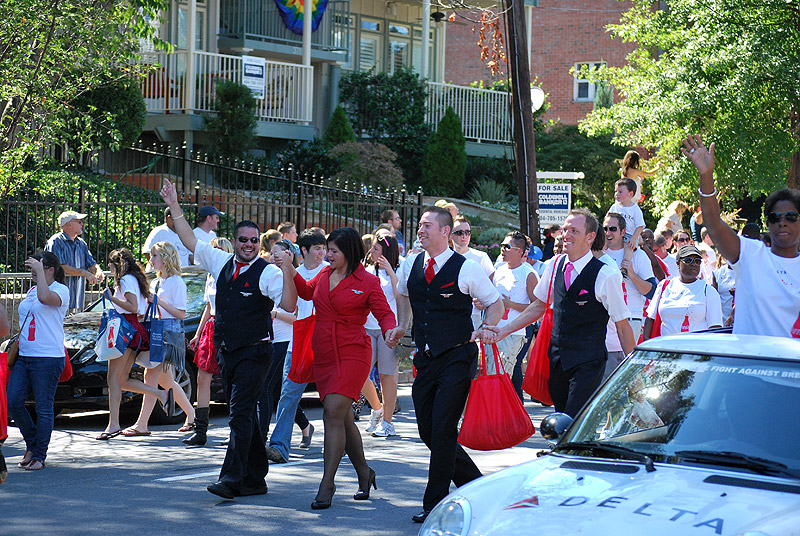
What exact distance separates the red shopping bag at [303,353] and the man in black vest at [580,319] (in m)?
1.57

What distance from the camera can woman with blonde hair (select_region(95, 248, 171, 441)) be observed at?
10.5 m

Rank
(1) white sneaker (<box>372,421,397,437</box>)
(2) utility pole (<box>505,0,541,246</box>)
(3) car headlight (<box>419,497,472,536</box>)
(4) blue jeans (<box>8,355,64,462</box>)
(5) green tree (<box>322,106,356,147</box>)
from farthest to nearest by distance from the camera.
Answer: (5) green tree (<box>322,106,356,147</box>) → (2) utility pole (<box>505,0,541,246</box>) → (1) white sneaker (<box>372,421,397,437</box>) → (4) blue jeans (<box>8,355,64,462</box>) → (3) car headlight (<box>419,497,472,536</box>)

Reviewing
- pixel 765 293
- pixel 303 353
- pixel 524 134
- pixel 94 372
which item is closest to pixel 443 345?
pixel 303 353

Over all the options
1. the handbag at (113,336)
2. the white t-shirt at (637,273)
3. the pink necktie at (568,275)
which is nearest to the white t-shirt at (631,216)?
the white t-shirt at (637,273)

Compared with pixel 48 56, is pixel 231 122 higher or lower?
higher

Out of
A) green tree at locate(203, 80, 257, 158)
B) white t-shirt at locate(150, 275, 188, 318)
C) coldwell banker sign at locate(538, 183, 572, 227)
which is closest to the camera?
white t-shirt at locate(150, 275, 188, 318)

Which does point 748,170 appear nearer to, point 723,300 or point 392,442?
point 723,300

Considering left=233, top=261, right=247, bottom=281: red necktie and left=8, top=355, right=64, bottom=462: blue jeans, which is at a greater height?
left=233, top=261, right=247, bottom=281: red necktie

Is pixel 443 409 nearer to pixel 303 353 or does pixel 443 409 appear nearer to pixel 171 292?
pixel 303 353

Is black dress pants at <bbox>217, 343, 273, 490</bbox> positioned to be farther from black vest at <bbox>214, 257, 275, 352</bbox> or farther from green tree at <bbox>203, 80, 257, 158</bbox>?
green tree at <bbox>203, 80, 257, 158</bbox>

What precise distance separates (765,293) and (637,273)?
467 centimetres

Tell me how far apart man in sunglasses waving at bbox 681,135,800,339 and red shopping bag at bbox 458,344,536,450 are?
5.48ft

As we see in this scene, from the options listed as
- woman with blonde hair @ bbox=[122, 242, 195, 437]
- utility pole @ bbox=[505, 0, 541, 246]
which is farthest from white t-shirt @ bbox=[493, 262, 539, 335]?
utility pole @ bbox=[505, 0, 541, 246]

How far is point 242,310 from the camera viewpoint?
26.0ft
